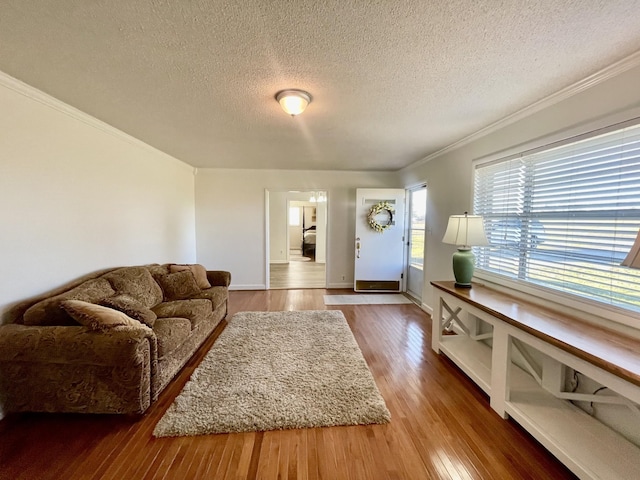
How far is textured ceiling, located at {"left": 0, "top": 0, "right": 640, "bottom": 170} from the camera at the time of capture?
1.32 meters

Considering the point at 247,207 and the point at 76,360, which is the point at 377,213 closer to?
the point at 247,207

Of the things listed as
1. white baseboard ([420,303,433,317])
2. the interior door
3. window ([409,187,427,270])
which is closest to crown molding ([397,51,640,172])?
window ([409,187,427,270])

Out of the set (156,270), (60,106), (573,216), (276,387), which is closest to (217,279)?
(156,270)

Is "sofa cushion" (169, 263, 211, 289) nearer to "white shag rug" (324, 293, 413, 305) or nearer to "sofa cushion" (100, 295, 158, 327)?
"sofa cushion" (100, 295, 158, 327)

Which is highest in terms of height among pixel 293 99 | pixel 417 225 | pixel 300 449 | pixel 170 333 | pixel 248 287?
pixel 293 99

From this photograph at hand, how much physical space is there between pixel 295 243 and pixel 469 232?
9825mm

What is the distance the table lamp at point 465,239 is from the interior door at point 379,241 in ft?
8.09

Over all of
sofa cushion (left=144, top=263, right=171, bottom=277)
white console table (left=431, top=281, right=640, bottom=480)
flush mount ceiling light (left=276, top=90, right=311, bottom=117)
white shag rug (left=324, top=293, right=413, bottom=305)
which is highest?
flush mount ceiling light (left=276, top=90, right=311, bottom=117)

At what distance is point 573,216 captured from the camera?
205 centimetres

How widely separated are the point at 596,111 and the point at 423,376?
2.36 metres

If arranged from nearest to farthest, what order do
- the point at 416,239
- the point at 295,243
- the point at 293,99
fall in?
the point at 293,99 → the point at 416,239 → the point at 295,243

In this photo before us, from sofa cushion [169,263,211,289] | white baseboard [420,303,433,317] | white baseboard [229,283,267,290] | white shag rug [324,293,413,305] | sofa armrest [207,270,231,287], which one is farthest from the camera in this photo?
white baseboard [229,283,267,290]

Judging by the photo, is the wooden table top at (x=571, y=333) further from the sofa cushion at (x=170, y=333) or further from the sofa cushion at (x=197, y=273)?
the sofa cushion at (x=197, y=273)

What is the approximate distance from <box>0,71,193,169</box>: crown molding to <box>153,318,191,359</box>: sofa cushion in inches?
77.7
